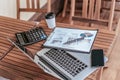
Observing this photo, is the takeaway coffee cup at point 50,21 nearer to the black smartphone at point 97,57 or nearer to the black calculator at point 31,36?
the black calculator at point 31,36

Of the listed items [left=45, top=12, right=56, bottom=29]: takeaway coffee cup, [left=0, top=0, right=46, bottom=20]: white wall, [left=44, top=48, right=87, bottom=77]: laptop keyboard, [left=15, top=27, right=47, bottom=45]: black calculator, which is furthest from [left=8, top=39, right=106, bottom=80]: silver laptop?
[left=0, top=0, right=46, bottom=20]: white wall

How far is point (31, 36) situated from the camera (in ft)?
4.16

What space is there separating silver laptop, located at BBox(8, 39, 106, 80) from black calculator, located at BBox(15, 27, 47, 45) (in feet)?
0.38

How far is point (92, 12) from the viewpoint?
1.77 metres

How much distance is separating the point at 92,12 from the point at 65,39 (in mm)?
635

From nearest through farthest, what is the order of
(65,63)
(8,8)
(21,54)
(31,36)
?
(65,63), (21,54), (31,36), (8,8)

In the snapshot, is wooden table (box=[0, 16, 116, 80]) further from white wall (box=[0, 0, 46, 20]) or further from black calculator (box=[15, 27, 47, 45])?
white wall (box=[0, 0, 46, 20])

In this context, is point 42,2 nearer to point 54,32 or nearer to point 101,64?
point 54,32

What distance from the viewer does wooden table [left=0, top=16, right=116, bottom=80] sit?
0.99 meters

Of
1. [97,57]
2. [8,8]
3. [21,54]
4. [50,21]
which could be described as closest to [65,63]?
[97,57]

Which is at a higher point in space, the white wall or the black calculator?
the white wall

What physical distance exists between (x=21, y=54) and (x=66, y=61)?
268 millimetres

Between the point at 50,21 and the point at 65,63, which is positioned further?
the point at 50,21

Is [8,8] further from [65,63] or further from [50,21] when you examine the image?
[65,63]
